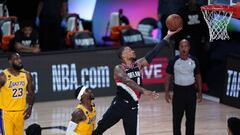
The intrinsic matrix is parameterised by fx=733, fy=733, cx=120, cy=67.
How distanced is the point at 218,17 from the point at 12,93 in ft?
11.2

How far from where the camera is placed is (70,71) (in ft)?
53.0

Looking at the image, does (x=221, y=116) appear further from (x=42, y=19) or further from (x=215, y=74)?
(x=42, y=19)

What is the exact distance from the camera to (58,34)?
18.0 meters

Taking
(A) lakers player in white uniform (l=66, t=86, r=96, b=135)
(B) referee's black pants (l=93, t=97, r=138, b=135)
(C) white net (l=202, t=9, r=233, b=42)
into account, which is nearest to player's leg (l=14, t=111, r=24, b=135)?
(B) referee's black pants (l=93, t=97, r=138, b=135)

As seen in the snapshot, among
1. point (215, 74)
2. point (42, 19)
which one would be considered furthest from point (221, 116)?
point (42, 19)

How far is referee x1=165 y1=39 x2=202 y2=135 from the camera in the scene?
1189 cm

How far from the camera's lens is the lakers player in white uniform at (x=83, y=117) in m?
9.40

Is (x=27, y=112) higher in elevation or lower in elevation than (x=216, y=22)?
lower

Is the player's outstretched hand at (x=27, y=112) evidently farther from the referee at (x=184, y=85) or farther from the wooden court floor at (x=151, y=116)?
the wooden court floor at (x=151, y=116)

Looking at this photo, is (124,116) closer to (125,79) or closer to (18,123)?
(125,79)

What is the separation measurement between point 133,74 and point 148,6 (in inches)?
386

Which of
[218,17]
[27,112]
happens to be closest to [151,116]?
[218,17]

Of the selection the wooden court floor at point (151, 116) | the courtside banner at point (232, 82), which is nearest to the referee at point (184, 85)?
the wooden court floor at point (151, 116)

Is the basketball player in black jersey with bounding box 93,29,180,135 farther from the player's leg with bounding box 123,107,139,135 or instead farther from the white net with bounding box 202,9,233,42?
the white net with bounding box 202,9,233,42
